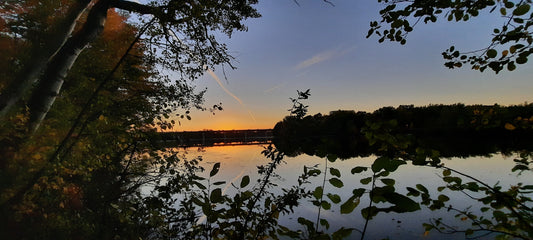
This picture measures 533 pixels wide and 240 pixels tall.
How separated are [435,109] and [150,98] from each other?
3887 centimetres

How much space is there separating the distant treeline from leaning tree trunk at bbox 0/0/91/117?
505 centimetres

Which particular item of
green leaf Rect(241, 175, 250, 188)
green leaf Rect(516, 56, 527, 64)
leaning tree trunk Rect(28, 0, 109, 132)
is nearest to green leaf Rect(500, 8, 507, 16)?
green leaf Rect(516, 56, 527, 64)

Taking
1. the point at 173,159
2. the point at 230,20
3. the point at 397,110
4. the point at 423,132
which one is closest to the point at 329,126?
the point at 397,110

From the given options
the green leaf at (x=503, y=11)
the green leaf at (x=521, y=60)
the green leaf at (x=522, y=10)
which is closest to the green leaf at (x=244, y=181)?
the green leaf at (x=522, y=10)

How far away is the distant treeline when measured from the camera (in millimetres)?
1977

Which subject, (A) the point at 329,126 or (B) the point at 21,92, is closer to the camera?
(B) the point at 21,92

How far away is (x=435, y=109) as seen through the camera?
1377 inches

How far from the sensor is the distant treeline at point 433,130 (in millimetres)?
1977

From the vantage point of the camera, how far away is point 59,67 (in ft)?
16.2

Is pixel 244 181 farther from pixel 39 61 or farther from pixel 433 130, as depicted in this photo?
pixel 433 130

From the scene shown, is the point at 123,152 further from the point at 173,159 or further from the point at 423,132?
the point at 423,132

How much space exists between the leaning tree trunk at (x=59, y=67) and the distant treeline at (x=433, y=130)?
4719 millimetres

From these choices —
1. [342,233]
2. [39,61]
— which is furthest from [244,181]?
[39,61]

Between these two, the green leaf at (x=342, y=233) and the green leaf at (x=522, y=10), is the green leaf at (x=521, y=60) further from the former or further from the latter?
the green leaf at (x=342, y=233)
